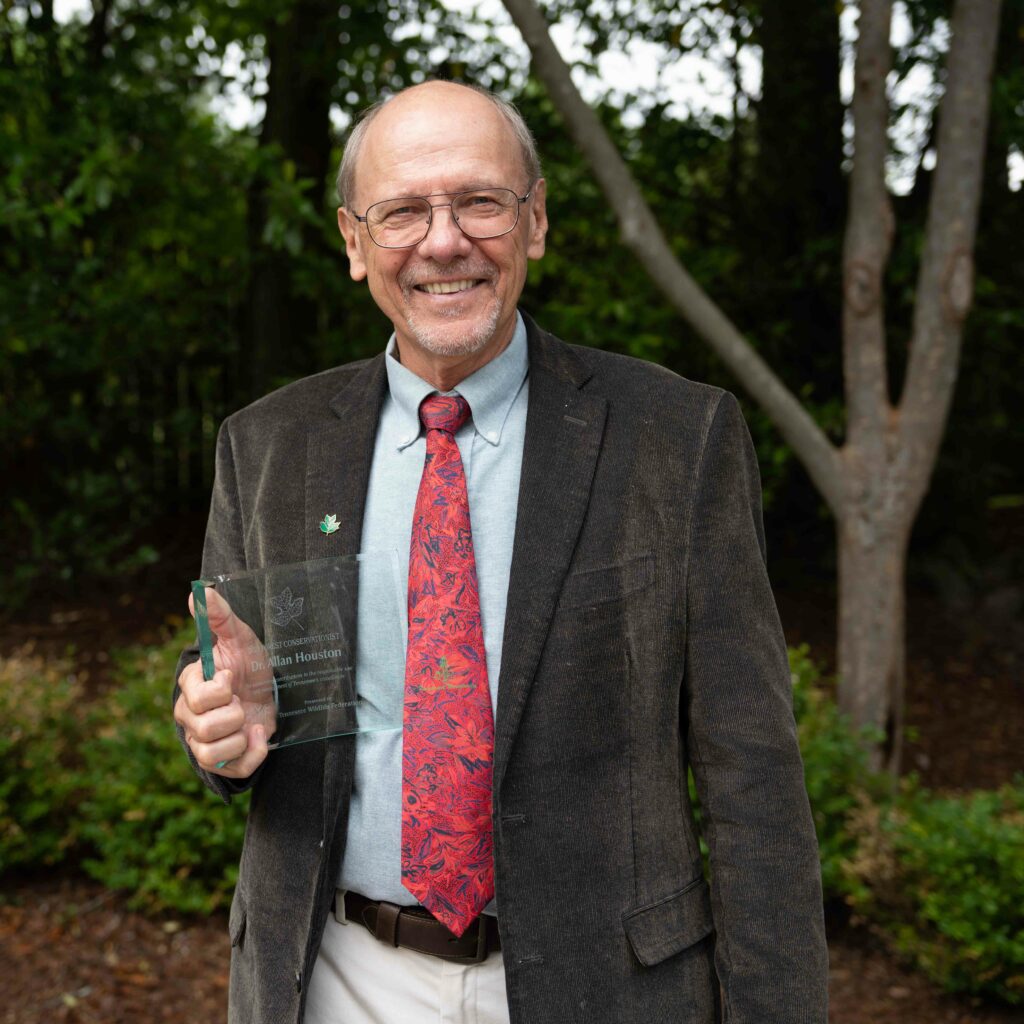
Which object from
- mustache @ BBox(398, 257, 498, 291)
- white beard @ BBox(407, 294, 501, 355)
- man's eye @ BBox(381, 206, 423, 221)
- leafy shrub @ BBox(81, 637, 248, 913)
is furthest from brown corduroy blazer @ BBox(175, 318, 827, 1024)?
leafy shrub @ BBox(81, 637, 248, 913)

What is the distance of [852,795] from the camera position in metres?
4.64

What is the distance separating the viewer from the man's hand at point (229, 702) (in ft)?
5.95

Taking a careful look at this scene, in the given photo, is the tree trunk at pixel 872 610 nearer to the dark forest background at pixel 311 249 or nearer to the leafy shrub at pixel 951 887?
the leafy shrub at pixel 951 887

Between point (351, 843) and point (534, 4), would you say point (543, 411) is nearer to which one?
point (351, 843)

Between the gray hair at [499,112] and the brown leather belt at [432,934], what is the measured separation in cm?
130

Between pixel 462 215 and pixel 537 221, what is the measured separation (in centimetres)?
23

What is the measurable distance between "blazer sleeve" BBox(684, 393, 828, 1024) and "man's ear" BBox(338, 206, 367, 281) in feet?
2.48

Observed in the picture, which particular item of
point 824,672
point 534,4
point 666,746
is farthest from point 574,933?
point 824,672

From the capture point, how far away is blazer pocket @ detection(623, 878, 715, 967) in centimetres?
186

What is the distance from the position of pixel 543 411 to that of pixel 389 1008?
1088mm

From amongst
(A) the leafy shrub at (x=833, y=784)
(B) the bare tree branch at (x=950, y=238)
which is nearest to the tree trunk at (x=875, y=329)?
(B) the bare tree branch at (x=950, y=238)

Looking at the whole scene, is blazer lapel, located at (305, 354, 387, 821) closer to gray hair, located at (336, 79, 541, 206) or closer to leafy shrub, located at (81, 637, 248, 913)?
gray hair, located at (336, 79, 541, 206)

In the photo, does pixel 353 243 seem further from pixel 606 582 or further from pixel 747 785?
pixel 747 785

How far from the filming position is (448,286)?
79.7 inches
